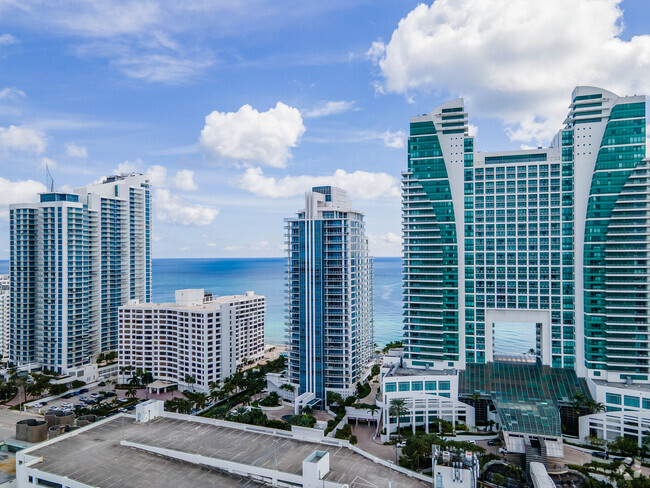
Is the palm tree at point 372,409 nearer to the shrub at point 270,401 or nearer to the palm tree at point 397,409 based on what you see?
the palm tree at point 397,409

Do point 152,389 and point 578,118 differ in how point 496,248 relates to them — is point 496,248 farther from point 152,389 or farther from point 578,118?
point 152,389

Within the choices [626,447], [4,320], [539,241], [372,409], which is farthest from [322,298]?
[4,320]

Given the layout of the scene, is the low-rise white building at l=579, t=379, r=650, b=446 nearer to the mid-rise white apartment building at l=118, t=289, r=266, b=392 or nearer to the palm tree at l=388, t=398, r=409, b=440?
the palm tree at l=388, t=398, r=409, b=440

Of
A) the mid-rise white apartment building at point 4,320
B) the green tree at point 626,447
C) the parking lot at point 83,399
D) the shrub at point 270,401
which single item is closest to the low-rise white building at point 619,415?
the green tree at point 626,447

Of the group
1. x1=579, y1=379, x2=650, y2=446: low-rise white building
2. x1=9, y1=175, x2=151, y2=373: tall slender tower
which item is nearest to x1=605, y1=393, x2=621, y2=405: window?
x1=579, y1=379, x2=650, y2=446: low-rise white building

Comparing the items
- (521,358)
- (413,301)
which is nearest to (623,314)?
(521,358)
